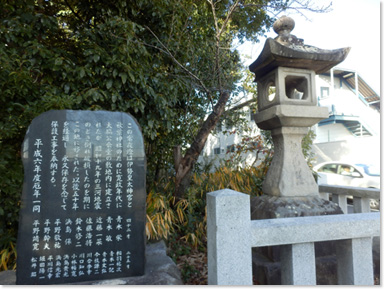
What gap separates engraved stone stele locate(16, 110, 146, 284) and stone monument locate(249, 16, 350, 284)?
172 centimetres

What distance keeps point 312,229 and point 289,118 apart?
165 cm

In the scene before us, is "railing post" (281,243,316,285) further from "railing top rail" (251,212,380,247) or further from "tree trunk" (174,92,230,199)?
"tree trunk" (174,92,230,199)

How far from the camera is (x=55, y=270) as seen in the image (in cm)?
196

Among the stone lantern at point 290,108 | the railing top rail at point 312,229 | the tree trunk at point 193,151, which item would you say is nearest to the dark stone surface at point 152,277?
the railing top rail at point 312,229

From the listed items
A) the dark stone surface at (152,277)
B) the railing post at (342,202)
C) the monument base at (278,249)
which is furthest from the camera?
the railing post at (342,202)

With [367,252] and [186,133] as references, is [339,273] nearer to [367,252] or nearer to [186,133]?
[367,252]

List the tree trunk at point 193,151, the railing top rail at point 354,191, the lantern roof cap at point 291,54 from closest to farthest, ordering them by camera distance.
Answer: the lantern roof cap at point 291,54 → the railing top rail at point 354,191 → the tree trunk at point 193,151

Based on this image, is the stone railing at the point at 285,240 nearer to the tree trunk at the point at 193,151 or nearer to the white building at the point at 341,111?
the tree trunk at the point at 193,151

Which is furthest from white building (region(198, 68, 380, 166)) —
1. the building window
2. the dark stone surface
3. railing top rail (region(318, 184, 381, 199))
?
the dark stone surface

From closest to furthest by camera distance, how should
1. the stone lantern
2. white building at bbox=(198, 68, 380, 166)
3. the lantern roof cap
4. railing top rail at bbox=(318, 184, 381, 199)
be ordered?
1. the lantern roof cap
2. the stone lantern
3. railing top rail at bbox=(318, 184, 381, 199)
4. white building at bbox=(198, 68, 380, 166)

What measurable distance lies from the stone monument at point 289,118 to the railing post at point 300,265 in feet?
3.39

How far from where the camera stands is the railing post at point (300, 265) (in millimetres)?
1611

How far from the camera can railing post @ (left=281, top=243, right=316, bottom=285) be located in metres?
1.61

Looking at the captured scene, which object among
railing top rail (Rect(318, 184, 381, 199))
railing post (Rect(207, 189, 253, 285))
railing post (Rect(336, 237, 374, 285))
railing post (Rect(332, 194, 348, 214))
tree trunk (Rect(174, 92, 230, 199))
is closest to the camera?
railing post (Rect(207, 189, 253, 285))
